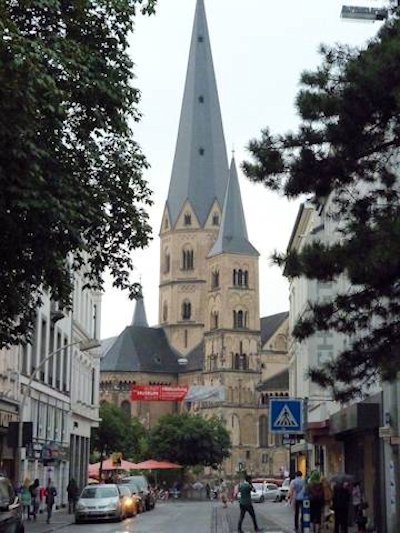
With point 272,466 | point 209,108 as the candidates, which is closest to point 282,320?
point 272,466

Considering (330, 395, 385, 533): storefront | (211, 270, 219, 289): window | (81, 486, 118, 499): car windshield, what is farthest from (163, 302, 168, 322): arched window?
(330, 395, 385, 533): storefront

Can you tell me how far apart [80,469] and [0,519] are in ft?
141

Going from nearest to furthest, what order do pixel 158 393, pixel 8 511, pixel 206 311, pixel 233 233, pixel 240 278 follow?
pixel 8 511, pixel 158 393, pixel 233 233, pixel 240 278, pixel 206 311

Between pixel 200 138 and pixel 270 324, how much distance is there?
30122 millimetres

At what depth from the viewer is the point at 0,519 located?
57.8 ft

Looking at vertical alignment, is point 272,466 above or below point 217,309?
below

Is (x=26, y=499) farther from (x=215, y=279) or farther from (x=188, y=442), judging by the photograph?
(x=215, y=279)

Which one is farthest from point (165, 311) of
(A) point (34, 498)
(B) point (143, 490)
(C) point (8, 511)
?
(C) point (8, 511)

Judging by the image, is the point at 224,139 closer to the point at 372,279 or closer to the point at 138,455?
the point at 138,455

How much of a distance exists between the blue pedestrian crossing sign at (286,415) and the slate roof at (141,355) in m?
130

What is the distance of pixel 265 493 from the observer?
64.2 m

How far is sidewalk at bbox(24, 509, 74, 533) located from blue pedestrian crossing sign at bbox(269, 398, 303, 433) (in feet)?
44.1

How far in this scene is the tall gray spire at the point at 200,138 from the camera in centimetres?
14450

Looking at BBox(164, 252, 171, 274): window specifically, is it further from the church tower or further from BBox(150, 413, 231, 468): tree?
BBox(150, 413, 231, 468): tree
